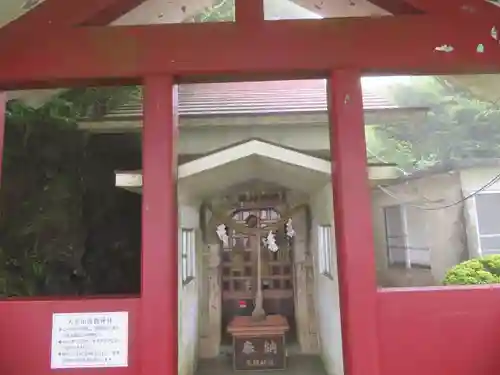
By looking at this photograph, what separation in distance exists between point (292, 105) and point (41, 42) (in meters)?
2.75

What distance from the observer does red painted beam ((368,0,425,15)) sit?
2.13m

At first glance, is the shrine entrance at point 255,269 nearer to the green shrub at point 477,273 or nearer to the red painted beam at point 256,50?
the green shrub at point 477,273

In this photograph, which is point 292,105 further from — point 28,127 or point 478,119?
point 28,127

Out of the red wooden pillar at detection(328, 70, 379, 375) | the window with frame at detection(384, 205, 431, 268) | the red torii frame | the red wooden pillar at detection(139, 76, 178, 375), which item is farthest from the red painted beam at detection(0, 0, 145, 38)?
the window with frame at detection(384, 205, 431, 268)

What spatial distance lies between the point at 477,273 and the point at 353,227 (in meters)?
2.25

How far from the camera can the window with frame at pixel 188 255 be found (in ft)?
15.1

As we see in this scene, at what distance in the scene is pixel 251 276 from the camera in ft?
19.2

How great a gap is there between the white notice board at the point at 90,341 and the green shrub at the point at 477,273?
267cm

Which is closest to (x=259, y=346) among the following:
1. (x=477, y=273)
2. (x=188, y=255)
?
(x=188, y=255)

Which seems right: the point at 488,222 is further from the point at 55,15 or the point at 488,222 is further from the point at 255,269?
the point at 55,15

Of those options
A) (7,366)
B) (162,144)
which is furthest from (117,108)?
(7,366)

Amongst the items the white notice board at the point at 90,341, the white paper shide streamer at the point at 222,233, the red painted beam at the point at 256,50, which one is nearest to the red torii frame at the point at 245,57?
the red painted beam at the point at 256,50

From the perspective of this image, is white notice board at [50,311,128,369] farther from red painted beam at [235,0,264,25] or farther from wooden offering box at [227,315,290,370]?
wooden offering box at [227,315,290,370]

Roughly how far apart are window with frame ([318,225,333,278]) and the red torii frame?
8.78 ft
